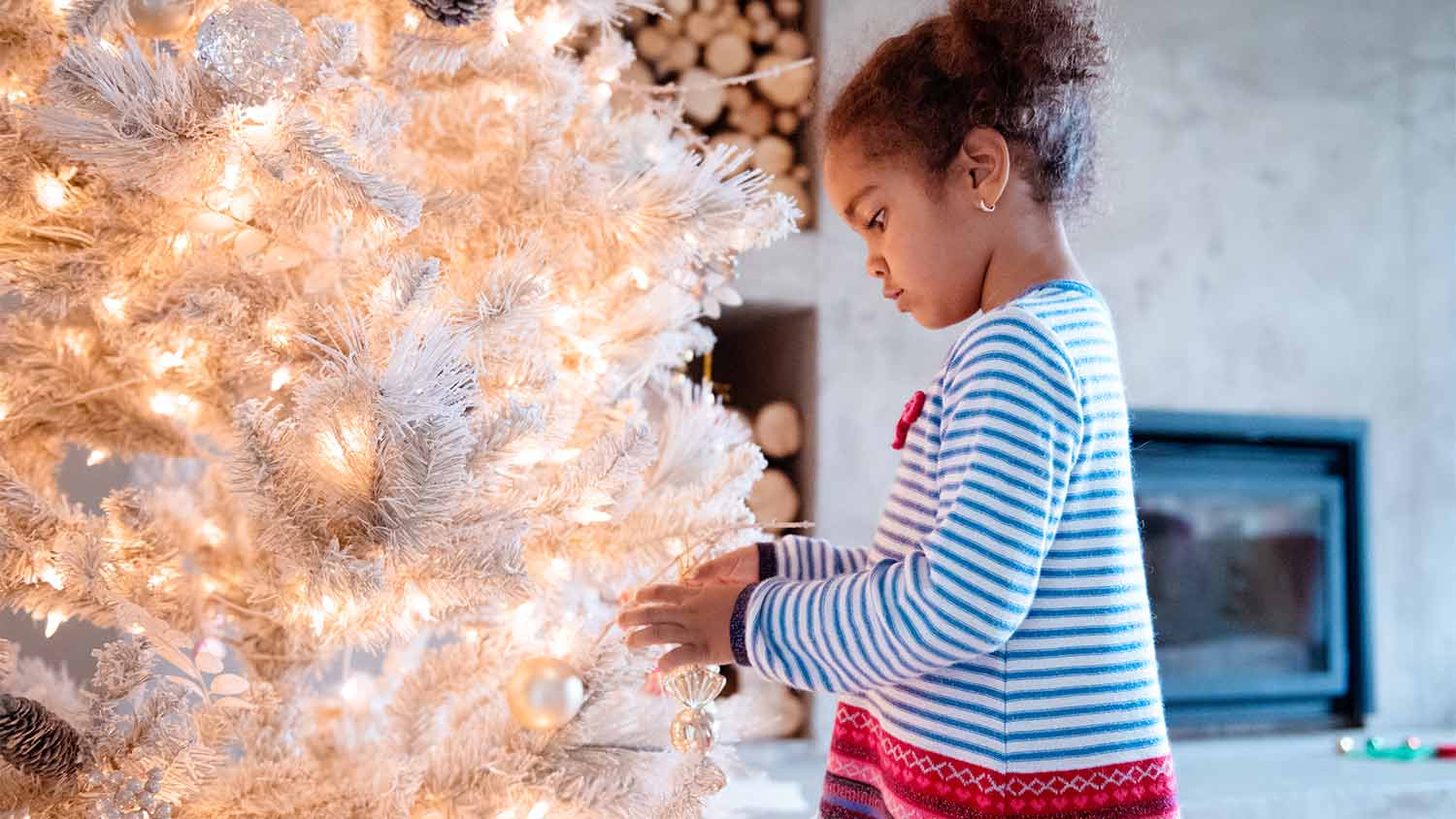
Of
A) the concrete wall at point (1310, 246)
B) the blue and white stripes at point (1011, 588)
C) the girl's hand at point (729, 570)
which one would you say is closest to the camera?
the blue and white stripes at point (1011, 588)

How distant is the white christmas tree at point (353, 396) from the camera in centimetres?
76

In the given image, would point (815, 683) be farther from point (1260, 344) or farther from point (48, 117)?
point (1260, 344)

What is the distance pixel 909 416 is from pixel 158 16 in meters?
0.59

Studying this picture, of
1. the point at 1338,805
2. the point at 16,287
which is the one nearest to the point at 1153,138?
the point at 1338,805

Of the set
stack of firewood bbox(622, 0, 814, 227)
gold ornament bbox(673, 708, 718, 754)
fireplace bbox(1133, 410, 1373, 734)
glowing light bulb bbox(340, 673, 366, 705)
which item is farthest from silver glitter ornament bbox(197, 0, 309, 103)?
fireplace bbox(1133, 410, 1373, 734)

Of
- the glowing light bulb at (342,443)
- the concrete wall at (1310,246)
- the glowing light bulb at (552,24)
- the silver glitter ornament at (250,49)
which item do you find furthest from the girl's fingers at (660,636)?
the concrete wall at (1310,246)

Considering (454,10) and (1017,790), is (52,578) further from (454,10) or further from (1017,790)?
(1017,790)

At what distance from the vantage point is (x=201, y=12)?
34.6 inches

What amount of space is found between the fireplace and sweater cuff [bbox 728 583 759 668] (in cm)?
161

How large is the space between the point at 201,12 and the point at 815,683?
2.16ft

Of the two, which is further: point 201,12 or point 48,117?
point 201,12

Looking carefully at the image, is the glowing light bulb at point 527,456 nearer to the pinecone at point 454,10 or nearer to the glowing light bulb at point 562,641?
the glowing light bulb at point 562,641

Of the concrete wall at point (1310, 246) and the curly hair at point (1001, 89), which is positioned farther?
the concrete wall at point (1310, 246)

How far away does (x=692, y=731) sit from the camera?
84 centimetres
